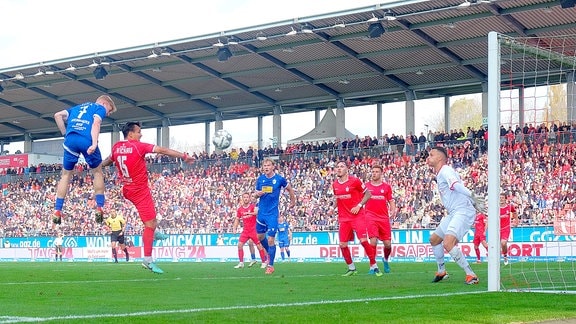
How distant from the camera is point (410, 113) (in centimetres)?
4403

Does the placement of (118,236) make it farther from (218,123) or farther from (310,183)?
(218,123)

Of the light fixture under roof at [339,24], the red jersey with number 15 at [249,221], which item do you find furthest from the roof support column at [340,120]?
the red jersey with number 15 at [249,221]

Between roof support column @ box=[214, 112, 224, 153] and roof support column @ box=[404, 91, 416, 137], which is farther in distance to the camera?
roof support column @ box=[214, 112, 224, 153]

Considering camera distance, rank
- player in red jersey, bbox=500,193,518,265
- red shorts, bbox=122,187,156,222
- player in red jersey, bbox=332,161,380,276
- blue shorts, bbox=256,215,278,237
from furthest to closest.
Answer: player in red jersey, bbox=500,193,518,265
blue shorts, bbox=256,215,278,237
player in red jersey, bbox=332,161,380,276
red shorts, bbox=122,187,156,222

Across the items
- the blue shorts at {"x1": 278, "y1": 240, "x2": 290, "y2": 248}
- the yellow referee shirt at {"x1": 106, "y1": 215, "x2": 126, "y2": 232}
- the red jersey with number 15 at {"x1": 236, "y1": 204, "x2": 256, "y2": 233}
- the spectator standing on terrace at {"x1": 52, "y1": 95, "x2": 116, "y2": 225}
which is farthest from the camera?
the blue shorts at {"x1": 278, "y1": 240, "x2": 290, "y2": 248}

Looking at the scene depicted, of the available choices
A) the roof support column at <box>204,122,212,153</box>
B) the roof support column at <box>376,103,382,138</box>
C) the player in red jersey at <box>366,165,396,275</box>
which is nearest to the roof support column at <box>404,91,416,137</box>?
the roof support column at <box>376,103,382,138</box>

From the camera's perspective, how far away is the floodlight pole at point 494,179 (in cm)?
1177

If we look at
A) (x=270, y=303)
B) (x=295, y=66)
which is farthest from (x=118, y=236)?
(x=270, y=303)

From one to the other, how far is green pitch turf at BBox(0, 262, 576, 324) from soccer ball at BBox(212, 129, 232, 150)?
3463cm

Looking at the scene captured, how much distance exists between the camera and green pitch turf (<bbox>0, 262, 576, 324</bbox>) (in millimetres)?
7965

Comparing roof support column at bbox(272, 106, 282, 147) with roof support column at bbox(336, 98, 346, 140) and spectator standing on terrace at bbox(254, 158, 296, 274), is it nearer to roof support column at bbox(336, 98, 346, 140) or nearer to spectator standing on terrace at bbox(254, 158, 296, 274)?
roof support column at bbox(336, 98, 346, 140)

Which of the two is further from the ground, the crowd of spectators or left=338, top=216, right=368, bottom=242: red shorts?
the crowd of spectators

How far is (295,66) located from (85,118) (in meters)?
26.5

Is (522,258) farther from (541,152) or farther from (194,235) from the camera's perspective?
(194,235)
